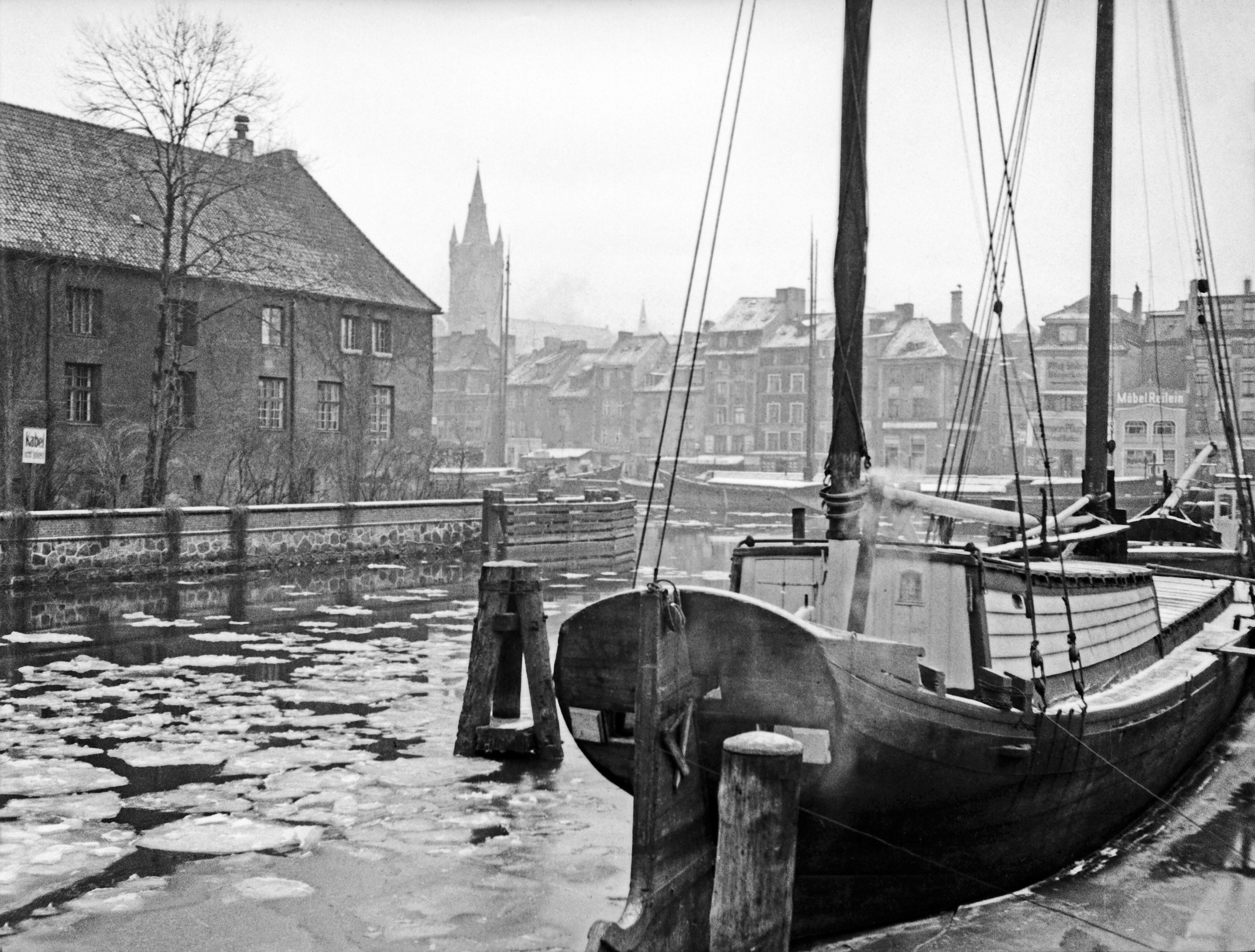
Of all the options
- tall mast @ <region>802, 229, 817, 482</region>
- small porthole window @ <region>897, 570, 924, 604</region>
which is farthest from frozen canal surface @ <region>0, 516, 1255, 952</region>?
tall mast @ <region>802, 229, 817, 482</region>

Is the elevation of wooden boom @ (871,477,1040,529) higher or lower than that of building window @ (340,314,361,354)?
lower

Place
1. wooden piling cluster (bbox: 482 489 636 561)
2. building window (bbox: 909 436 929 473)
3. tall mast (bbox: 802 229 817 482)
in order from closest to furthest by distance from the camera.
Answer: wooden piling cluster (bbox: 482 489 636 561) → tall mast (bbox: 802 229 817 482) → building window (bbox: 909 436 929 473)

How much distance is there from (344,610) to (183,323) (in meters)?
19.0

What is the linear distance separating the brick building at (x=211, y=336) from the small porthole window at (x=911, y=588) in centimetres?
2149

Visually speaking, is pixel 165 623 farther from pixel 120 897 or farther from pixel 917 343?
pixel 917 343

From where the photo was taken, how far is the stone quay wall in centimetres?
2114

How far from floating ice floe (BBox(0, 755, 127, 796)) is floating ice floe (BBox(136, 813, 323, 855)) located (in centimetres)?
118

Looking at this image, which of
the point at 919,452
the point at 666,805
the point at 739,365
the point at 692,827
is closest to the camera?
the point at 666,805

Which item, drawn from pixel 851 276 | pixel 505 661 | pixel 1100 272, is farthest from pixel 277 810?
pixel 1100 272

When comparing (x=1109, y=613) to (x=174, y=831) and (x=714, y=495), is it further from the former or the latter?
(x=714, y=495)

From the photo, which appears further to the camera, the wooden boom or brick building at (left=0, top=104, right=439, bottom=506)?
brick building at (left=0, top=104, right=439, bottom=506)

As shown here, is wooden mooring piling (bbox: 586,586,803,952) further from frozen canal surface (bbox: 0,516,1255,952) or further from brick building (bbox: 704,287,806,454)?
brick building (bbox: 704,287,806,454)

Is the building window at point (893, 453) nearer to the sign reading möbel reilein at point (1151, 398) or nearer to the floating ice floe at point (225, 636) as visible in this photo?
the sign reading möbel reilein at point (1151, 398)

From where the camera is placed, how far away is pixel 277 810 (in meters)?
7.87
